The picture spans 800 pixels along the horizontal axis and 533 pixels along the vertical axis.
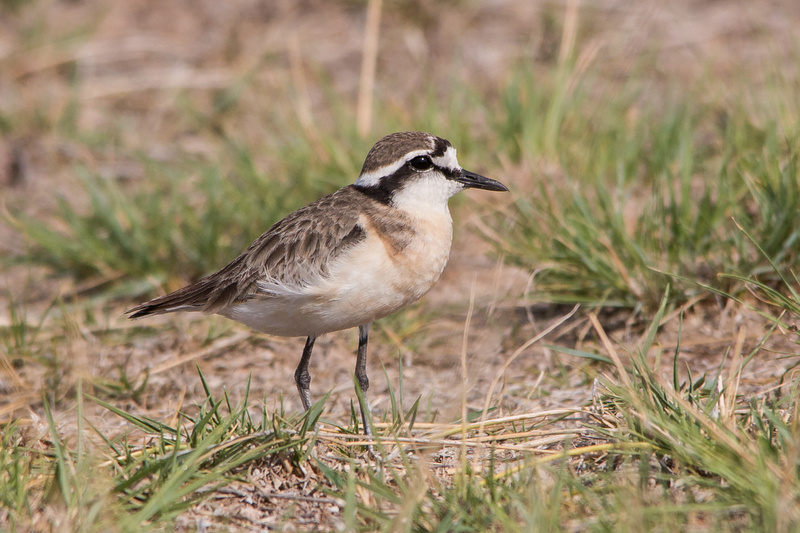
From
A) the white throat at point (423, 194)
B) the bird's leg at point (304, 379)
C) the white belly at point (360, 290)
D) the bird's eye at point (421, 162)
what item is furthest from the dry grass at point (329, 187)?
the bird's eye at point (421, 162)

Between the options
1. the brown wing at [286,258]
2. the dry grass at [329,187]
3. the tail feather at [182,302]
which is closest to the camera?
the dry grass at [329,187]

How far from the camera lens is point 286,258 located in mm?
4289

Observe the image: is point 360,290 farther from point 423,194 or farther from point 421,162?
point 421,162

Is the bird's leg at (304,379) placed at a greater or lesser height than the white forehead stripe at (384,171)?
lesser

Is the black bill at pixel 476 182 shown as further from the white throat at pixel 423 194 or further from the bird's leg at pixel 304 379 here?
the bird's leg at pixel 304 379

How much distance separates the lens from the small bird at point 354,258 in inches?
159

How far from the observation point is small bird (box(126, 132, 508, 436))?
4035 millimetres

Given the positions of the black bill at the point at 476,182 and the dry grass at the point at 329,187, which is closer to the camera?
the dry grass at the point at 329,187

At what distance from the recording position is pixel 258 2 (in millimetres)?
9742

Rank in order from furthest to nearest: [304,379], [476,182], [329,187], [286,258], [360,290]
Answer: [329,187] < [476,182] < [304,379] < [286,258] < [360,290]

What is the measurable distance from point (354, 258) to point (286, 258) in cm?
41

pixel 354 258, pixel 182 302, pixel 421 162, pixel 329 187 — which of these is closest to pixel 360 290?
pixel 354 258

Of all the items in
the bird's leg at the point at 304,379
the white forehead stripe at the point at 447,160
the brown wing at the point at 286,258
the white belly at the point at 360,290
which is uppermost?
the white forehead stripe at the point at 447,160

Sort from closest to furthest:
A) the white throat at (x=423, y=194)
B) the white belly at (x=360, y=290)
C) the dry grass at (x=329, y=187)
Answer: the dry grass at (x=329, y=187)
the white belly at (x=360, y=290)
the white throat at (x=423, y=194)
